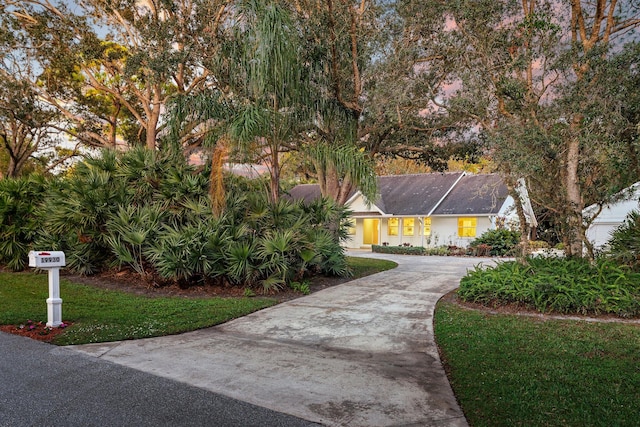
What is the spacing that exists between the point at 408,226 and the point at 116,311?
67.3ft

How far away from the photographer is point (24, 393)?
3902 mm

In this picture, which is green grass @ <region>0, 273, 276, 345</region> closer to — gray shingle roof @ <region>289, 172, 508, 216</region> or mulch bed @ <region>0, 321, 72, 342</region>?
mulch bed @ <region>0, 321, 72, 342</region>

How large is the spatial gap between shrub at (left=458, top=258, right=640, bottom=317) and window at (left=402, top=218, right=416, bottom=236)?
16697 mm

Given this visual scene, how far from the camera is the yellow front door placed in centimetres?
2755

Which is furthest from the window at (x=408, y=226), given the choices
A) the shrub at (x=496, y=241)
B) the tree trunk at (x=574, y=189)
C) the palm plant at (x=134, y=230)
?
the palm plant at (x=134, y=230)

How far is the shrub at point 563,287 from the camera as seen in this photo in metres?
7.21

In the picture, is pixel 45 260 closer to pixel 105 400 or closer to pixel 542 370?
pixel 105 400

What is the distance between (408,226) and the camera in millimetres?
25781

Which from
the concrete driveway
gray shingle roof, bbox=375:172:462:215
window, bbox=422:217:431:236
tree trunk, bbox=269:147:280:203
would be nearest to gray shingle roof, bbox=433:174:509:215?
gray shingle roof, bbox=375:172:462:215

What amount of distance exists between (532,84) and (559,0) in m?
2.06

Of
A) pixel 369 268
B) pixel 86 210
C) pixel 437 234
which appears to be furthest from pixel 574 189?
pixel 437 234

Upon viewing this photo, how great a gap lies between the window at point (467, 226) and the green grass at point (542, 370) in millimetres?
16972

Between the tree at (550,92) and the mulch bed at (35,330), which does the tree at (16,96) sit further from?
the tree at (550,92)

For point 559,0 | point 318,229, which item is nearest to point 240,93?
point 318,229
